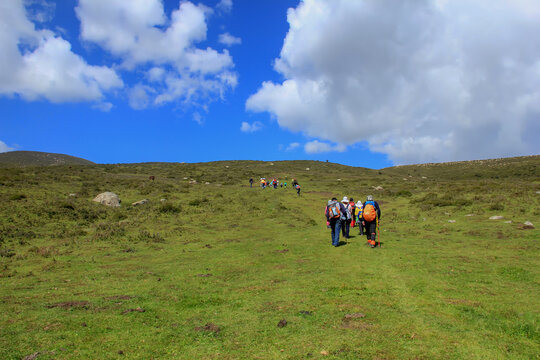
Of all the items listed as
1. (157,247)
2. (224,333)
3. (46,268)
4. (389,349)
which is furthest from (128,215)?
(389,349)

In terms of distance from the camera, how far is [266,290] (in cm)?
1059

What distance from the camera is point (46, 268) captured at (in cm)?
1393

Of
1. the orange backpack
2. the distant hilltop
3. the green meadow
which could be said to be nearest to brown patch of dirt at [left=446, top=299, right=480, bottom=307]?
the green meadow

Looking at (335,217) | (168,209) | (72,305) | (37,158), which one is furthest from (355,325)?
(37,158)

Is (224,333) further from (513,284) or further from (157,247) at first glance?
(157,247)

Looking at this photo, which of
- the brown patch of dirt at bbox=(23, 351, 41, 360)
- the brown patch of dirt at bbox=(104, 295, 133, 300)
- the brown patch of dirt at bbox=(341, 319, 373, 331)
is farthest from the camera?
the brown patch of dirt at bbox=(104, 295, 133, 300)

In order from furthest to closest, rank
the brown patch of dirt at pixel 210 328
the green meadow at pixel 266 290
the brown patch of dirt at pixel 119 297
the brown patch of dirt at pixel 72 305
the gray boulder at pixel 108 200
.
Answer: the gray boulder at pixel 108 200 < the brown patch of dirt at pixel 119 297 < the brown patch of dirt at pixel 72 305 < the brown patch of dirt at pixel 210 328 < the green meadow at pixel 266 290

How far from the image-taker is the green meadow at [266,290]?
652 cm

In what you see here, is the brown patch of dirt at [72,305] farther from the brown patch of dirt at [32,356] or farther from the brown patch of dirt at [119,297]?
the brown patch of dirt at [32,356]

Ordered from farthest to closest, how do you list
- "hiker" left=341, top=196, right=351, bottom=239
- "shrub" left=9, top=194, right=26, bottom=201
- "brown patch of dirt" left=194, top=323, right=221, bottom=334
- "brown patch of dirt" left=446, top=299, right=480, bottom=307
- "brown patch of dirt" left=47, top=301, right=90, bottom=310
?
"shrub" left=9, top=194, right=26, bottom=201 → "hiker" left=341, top=196, right=351, bottom=239 → "brown patch of dirt" left=47, top=301, right=90, bottom=310 → "brown patch of dirt" left=446, top=299, right=480, bottom=307 → "brown patch of dirt" left=194, top=323, right=221, bottom=334

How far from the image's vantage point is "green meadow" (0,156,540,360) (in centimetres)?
652

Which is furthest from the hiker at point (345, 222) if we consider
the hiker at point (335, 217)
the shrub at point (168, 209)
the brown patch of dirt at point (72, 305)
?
the shrub at point (168, 209)

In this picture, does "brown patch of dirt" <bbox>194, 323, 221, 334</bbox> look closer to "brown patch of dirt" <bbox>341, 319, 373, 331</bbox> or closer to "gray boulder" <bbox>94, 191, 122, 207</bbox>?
"brown patch of dirt" <bbox>341, 319, 373, 331</bbox>

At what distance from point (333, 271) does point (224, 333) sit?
6.28 m
